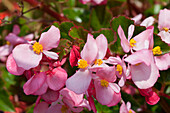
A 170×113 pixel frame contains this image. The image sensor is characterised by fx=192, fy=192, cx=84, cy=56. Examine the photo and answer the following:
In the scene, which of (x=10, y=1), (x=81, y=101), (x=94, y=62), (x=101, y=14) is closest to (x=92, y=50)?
(x=94, y=62)

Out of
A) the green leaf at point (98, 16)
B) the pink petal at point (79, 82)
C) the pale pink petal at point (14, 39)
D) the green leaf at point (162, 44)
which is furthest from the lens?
the green leaf at point (98, 16)

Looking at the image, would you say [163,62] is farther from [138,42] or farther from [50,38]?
[50,38]

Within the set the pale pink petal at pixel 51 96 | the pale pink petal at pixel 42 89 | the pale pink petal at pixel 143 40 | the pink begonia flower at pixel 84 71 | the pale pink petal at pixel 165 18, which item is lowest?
the pale pink petal at pixel 51 96

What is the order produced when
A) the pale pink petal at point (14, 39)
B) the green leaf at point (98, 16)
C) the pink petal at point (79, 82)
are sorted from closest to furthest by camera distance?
1. the pink petal at point (79, 82)
2. the pale pink petal at point (14, 39)
3. the green leaf at point (98, 16)

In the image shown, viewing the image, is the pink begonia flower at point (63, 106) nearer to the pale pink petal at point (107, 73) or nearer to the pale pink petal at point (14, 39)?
the pale pink petal at point (107, 73)

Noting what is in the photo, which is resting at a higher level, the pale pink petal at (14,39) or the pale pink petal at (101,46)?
the pale pink petal at (101,46)

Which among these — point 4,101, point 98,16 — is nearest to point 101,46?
point 98,16

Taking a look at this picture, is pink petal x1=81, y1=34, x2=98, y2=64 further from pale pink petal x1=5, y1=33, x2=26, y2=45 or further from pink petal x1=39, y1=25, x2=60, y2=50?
pale pink petal x1=5, y1=33, x2=26, y2=45

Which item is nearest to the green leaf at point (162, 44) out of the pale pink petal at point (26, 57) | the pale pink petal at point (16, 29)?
the pale pink petal at point (26, 57)

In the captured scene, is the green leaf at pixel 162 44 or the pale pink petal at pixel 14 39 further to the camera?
the pale pink petal at pixel 14 39
